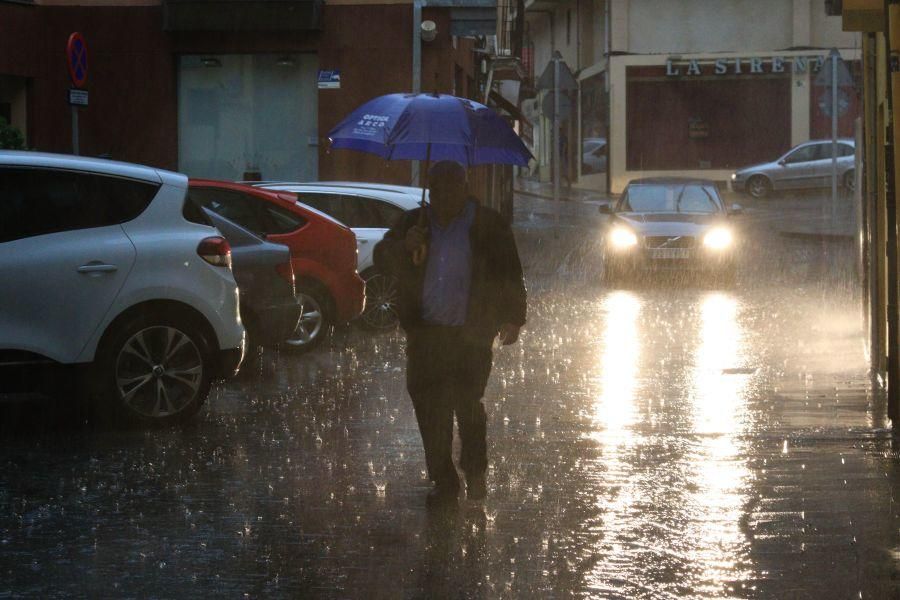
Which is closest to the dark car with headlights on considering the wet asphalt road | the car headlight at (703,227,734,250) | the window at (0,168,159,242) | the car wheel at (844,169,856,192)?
the car headlight at (703,227,734,250)

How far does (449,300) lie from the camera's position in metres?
7.39

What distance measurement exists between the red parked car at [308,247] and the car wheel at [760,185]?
3096cm

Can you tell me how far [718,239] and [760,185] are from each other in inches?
898

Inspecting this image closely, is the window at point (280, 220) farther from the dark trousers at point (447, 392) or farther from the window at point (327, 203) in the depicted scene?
the dark trousers at point (447, 392)

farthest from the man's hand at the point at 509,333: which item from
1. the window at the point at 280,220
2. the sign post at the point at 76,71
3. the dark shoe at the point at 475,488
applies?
the sign post at the point at 76,71

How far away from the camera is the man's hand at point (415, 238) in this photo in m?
7.32

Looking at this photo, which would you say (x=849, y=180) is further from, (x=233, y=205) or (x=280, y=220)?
(x=233, y=205)

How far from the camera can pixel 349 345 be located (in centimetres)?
1480

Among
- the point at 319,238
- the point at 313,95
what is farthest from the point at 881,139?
the point at 313,95

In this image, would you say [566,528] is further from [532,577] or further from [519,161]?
[519,161]

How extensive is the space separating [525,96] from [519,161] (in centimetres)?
4005

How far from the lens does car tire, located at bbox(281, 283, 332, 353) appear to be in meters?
13.9

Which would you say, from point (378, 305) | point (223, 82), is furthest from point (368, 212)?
point (223, 82)

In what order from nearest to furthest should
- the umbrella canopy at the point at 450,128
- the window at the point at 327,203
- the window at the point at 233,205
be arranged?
the umbrella canopy at the point at 450,128 → the window at the point at 233,205 → the window at the point at 327,203
